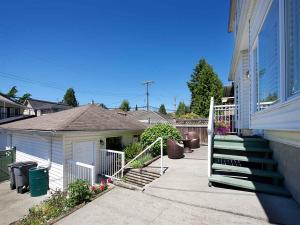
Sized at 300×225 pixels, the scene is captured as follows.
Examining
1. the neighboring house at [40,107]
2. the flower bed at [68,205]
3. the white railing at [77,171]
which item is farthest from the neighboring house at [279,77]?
the neighboring house at [40,107]

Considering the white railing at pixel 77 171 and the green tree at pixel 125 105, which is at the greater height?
the green tree at pixel 125 105

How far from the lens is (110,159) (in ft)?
30.1

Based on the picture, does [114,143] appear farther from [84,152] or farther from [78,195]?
[78,195]

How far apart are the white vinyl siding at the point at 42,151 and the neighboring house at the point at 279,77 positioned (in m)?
6.91

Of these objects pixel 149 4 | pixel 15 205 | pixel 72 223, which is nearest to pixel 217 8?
pixel 149 4

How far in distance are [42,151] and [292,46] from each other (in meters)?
9.33

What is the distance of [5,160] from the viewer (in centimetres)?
1063

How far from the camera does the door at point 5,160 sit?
33.0 ft

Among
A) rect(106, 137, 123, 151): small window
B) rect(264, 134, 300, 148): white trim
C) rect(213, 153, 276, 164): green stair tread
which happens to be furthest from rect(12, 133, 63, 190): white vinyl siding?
rect(264, 134, 300, 148): white trim

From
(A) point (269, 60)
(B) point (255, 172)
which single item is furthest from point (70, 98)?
(A) point (269, 60)

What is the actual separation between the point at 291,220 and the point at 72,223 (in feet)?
12.2

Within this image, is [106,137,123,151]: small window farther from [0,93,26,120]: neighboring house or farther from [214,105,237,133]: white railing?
[0,93,26,120]: neighboring house

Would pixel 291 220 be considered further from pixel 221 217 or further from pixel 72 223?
pixel 72 223

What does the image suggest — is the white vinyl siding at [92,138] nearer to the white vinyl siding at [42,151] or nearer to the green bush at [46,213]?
the white vinyl siding at [42,151]
